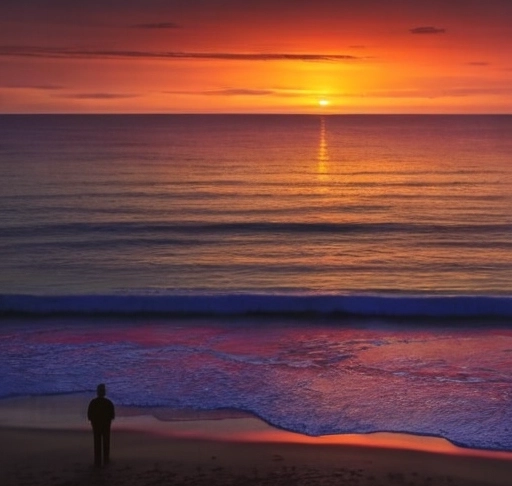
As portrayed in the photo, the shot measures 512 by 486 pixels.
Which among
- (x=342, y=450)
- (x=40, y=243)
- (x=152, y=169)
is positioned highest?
(x=152, y=169)

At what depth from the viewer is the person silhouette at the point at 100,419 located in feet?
39.1

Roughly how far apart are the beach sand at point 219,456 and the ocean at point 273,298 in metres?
0.68

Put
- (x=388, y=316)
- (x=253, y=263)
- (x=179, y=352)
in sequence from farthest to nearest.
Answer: (x=253, y=263) → (x=388, y=316) → (x=179, y=352)

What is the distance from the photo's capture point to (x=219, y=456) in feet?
41.6

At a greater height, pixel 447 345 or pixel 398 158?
pixel 398 158

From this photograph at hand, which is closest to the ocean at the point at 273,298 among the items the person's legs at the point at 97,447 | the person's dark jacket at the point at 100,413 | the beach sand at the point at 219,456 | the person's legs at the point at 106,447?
the beach sand at the point at 219,456

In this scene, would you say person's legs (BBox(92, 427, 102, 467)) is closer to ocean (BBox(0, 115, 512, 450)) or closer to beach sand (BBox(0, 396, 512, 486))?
beach sand (BBox(0, 396, 512, 486))

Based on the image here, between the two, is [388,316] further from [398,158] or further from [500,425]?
[398,158]

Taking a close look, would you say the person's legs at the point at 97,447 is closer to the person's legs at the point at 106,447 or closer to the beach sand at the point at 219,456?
the person's legs at the point at 106,447

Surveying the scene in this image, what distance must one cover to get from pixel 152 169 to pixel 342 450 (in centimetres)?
5572

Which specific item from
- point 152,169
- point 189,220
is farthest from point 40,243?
point 152,169

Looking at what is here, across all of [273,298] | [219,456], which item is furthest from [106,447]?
[273,298]

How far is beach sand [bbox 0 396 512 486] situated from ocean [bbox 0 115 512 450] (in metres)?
0.68

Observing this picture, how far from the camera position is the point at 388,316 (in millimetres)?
23406
